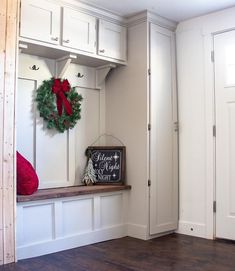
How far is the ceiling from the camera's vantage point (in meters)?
3.72

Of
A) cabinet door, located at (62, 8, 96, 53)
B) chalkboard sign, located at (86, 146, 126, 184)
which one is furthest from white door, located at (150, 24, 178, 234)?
cabinet door, located at (62, 8, 96, 53)

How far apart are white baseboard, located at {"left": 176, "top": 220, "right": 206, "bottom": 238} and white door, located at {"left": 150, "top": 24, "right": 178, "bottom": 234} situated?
8cm

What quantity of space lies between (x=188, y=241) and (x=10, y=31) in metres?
2.69

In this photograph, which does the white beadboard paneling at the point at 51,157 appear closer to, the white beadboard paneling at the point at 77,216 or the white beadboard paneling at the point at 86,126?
the white beadboard paneling at the point at 86,126

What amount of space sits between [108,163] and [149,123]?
0.65 meters

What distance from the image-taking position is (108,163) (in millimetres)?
4164

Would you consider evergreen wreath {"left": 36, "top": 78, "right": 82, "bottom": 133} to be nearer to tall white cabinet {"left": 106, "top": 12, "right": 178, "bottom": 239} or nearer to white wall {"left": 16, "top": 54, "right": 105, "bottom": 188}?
white wall {"left": 16, "top": 54, "right": 105, "bottom": 188}

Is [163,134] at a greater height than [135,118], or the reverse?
[135,118]

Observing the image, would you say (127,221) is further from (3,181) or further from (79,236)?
(3,181)

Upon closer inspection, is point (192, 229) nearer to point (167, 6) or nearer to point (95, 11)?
point (167, 6)

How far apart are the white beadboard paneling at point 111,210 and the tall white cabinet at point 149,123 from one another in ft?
0.41

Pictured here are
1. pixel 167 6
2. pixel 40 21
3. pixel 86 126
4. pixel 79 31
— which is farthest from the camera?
pixel 86 126

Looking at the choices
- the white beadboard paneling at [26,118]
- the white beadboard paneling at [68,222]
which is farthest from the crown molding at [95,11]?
the white beadboard paneling at [68,222]

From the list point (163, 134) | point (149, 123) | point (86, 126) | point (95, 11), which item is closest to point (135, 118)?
point (149, 123)
